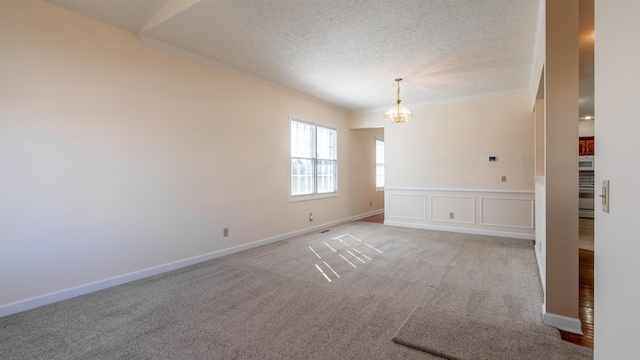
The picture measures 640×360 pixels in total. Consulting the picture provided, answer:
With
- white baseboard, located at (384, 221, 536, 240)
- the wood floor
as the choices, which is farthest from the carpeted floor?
white baseboard, located at (384, 221, 536, 240)

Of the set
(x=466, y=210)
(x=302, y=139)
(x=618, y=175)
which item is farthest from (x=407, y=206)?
(x=618, y=175)

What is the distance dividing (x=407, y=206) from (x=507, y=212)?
6.06 ft

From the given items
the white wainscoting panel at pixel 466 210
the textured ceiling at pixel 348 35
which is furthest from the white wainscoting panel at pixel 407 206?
the textured ceiling at pixel 348 35

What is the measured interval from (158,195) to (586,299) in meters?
4.50

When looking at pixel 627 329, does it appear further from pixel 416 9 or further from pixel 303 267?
pixel 303 267

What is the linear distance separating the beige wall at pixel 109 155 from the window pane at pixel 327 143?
1755 millimetres

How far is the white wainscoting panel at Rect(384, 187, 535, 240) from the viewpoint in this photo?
514cm

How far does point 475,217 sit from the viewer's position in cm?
555

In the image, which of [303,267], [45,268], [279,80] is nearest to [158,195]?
[45,268]

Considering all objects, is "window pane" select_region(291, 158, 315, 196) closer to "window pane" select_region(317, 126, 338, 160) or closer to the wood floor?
"window pane" select_region(317, 126, 338, 160)

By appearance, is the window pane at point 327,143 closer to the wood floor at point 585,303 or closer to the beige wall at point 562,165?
the beige wall at point 562,165

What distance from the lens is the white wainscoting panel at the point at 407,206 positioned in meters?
6.12

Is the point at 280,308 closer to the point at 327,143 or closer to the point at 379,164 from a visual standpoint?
the point at 327,143

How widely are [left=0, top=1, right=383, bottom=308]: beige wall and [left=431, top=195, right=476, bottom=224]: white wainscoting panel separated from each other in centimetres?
363
